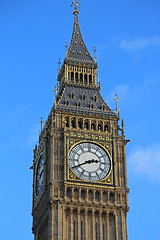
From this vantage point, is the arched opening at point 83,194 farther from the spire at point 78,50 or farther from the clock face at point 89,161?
the spire at point 78,50

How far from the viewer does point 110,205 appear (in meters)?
72.9

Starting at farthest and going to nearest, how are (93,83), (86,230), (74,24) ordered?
(74,24) < (93,83) < (86,230)

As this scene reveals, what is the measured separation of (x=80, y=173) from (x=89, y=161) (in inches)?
58.9

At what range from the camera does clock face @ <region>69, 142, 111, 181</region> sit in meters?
73.6

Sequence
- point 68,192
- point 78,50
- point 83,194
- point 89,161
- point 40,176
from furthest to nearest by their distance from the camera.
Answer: point 78,50, point 40,176, point 89,161, point 83,194, point 68,192

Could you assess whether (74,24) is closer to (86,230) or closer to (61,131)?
(61,131)

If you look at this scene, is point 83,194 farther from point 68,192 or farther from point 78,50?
point 78,50

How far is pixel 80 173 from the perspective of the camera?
73.5 meters

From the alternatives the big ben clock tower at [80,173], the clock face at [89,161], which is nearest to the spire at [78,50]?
the big ben clock tower at [80,173]

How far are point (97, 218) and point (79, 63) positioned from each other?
62.6 ft

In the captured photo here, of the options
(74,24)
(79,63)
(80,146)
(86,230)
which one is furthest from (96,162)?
(74,24)

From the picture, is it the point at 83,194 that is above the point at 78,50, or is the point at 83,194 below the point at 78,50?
below

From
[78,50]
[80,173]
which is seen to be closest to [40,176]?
[80,173]

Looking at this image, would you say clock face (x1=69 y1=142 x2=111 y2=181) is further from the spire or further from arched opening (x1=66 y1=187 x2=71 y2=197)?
the spire
